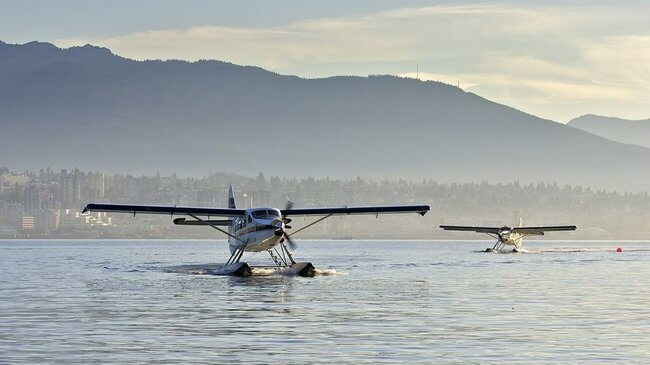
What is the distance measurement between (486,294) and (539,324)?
12.9 m

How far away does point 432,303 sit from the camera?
3772 centimetres

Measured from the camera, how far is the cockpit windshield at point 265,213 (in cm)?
5606

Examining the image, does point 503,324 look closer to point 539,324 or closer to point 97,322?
point 539,324

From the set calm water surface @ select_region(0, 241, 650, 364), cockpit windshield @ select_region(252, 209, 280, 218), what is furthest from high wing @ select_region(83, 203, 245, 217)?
calm water surface @ select_region(0, 241, 650, 364)

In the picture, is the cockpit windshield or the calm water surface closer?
the calm water surface

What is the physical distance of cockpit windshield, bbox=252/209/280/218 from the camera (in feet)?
184

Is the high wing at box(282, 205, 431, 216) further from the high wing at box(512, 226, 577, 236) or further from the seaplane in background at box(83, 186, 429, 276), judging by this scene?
the high wing at box(512, 226, 577, 236)

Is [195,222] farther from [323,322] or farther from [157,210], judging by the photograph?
[323,322]

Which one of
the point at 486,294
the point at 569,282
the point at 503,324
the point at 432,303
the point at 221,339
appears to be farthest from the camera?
the point at 569,282

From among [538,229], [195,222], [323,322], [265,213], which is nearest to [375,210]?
[265,213]

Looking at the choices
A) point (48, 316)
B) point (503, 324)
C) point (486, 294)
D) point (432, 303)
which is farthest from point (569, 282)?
point (48, 316)

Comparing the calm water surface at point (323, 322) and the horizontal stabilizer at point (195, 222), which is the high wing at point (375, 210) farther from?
the calm water surface at point (323, 322)

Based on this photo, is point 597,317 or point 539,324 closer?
point 539,324

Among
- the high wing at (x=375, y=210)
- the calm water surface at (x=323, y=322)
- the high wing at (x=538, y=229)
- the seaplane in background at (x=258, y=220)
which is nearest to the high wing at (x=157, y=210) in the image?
the seaplane in background at (x=258, y=220)
